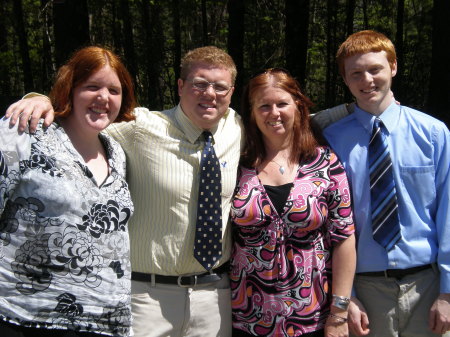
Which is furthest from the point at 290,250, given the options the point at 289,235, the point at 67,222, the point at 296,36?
the point at 296,36

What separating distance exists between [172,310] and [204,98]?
1315 millimetres

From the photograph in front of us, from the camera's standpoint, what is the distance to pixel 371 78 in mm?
3184

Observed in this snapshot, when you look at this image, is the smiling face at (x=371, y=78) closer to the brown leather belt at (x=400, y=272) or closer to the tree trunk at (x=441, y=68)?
the brown leather belt at (x=400, y=272)

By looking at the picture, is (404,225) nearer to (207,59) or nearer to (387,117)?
(387,117)

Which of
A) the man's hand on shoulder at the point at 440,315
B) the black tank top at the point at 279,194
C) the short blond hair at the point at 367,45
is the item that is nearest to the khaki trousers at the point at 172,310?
the black tank top at the point at 279,194

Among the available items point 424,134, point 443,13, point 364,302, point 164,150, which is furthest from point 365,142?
point 443,13

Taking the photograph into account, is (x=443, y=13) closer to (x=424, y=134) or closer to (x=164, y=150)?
(x=424, y=134)

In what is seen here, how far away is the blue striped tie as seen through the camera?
122 inches

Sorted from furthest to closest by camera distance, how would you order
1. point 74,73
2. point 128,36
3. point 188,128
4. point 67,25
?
point 128,36 → point 67,25 → point 188,128 → point 74,73

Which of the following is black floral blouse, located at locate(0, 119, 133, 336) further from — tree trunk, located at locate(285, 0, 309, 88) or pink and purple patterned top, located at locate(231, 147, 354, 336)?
tree trunk, located at locate(285, 0, 309, 88)

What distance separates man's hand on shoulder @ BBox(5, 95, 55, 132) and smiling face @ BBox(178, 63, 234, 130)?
95 centimetres

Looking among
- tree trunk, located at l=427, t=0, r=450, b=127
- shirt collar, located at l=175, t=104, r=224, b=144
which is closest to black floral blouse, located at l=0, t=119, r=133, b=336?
shirt collar, located at l=175, t=104, r=224, b=144

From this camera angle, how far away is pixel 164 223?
314cm

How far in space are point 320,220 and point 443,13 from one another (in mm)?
5643
